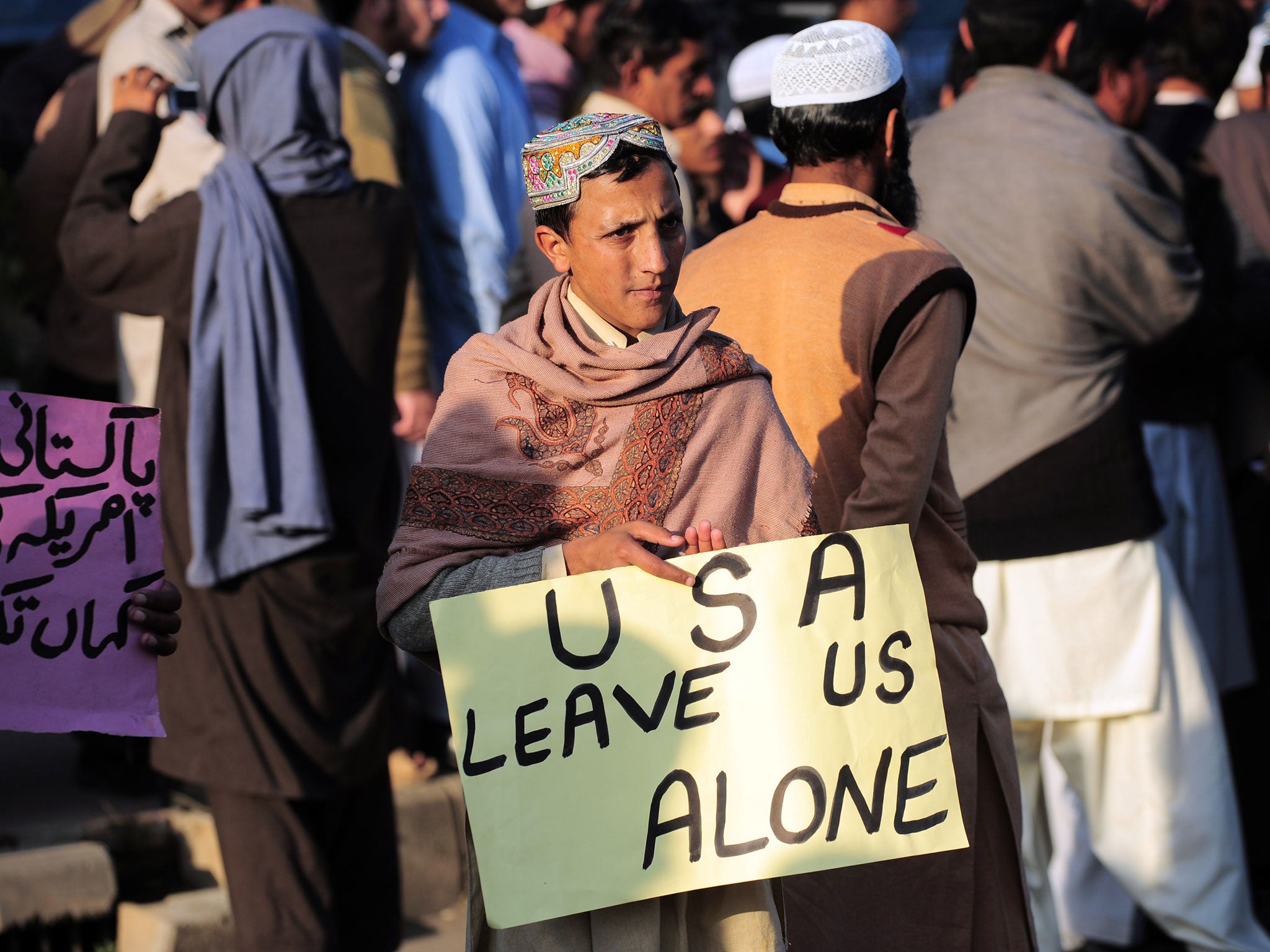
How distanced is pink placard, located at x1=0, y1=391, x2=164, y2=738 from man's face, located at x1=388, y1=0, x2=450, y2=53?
3.42 meters

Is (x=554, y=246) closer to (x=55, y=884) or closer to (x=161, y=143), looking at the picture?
(x=161, y=143)

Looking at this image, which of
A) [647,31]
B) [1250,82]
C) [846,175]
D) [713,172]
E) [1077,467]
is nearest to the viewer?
[846,175]

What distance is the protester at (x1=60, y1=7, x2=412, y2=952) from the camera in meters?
4.23

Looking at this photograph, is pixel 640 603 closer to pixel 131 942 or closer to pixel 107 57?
pixel 131 942

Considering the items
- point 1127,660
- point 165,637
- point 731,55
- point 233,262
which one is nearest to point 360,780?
point 233,262

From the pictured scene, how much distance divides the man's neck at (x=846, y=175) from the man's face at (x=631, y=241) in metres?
0.73

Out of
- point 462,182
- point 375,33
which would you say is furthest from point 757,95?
point 375,33

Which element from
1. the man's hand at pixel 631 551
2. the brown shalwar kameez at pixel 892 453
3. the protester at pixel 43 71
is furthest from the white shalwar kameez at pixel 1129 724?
the protester at pixel 43 71

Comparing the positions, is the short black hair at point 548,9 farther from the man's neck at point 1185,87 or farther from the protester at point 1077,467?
the protester at point 1077,467

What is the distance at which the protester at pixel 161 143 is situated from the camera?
4.77m

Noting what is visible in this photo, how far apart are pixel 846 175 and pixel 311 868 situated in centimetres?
236

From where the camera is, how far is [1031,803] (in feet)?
14.7

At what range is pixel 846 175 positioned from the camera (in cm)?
320

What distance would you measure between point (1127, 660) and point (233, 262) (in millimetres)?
→ 2531
